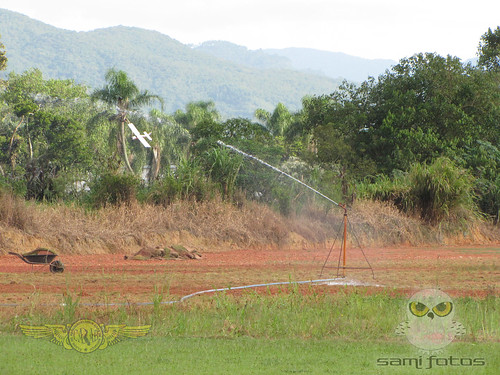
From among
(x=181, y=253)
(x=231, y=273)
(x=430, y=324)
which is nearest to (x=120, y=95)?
(x=181, y=253)

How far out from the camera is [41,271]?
13.4m

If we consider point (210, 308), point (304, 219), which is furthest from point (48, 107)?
point (210, 308)

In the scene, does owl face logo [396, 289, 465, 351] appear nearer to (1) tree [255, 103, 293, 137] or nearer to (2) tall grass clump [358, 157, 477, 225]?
(2) tall grass clump [358, 157, 477, 225]

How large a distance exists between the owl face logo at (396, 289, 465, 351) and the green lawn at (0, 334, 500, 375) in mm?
225

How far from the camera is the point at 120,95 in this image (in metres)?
40.0

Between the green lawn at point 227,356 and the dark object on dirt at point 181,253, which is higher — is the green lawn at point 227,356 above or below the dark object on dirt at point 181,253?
above

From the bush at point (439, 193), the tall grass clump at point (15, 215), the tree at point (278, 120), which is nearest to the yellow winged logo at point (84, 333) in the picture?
the tall grass clump at point (15, 215)

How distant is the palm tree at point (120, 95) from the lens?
39.8 meters

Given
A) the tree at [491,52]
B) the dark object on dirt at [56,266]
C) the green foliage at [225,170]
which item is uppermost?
the tree at [491,52]

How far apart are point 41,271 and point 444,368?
9.29 meters

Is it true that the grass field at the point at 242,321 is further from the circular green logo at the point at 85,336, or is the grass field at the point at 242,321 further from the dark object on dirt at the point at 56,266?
the dark object on dirt at the point at 56,266

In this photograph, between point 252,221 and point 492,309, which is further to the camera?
point 252,221

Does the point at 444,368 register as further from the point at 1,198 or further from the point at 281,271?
the point at 1,198

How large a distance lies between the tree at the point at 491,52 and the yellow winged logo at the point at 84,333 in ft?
132
